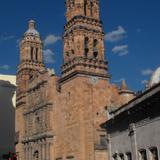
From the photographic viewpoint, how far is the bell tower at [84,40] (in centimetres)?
4053

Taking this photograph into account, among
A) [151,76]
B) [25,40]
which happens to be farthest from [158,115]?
[25,40]

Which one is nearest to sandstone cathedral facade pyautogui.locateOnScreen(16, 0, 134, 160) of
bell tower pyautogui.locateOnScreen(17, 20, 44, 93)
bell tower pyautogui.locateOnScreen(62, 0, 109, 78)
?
bell tower pyautogui.locateOnScreen(62, 0, 109, 78)

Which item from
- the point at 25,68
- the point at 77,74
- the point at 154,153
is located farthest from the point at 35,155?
the point at 154,153

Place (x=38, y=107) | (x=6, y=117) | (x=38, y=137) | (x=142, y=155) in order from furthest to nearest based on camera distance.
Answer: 1. (x=38, y=107)
2. (x=38, y=137)
3. (x=6, y=117)
4. (x=142, y=155)

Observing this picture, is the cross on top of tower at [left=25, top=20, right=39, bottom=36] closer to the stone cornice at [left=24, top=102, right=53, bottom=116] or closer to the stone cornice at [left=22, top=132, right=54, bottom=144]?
the stone cornice at [left=24, top=102, right=53, bottom=116]

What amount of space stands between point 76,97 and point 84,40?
250 inches

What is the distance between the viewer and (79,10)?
4203 cm

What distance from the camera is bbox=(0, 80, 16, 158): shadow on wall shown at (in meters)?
21.1

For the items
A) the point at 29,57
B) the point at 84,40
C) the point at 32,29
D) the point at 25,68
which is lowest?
the point at 84,40

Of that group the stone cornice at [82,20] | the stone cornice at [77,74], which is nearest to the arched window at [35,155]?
the stone cornice at [77,74]

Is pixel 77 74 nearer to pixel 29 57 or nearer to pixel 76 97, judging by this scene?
pixel 76 97

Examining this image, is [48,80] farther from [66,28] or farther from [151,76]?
[151,76]

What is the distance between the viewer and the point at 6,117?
21.9 meters

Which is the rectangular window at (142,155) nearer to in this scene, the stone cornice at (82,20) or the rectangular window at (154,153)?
the rectangular window at (154,153)
